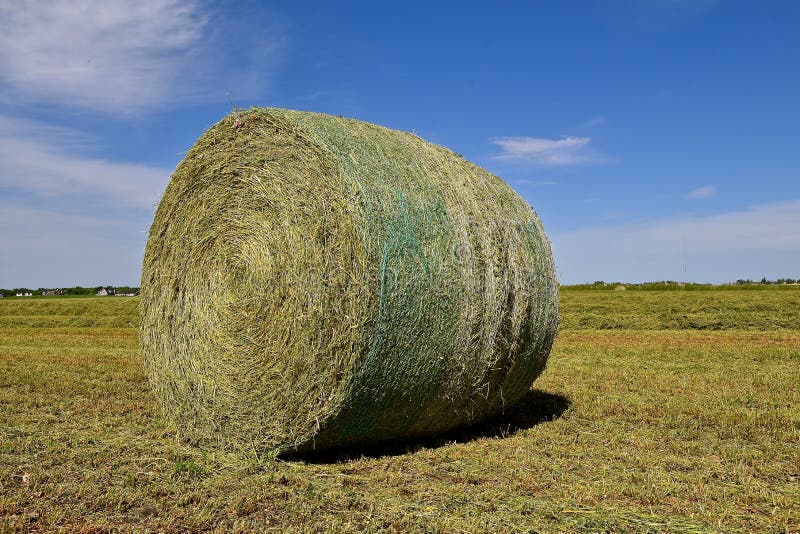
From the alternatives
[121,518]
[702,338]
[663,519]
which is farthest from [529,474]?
[702,338]

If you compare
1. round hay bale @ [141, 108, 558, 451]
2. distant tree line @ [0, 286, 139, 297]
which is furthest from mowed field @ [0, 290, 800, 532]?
distant tree line @ [0, 286, 139, 297]

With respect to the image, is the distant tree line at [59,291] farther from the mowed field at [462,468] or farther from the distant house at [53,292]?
the mowed field at [462,468]

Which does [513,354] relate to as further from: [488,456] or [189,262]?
[189,262]

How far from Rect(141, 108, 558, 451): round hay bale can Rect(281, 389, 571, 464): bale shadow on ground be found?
17cm

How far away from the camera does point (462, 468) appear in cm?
579

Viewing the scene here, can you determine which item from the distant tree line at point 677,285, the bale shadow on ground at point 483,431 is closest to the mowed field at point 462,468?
the bale shadow on ground at point 483,431

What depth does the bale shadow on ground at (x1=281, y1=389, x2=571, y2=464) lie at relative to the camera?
617 cm

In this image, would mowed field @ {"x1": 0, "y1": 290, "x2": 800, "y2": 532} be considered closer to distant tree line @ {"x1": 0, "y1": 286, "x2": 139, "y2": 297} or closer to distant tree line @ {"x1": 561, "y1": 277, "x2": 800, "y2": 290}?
distant tree line @ {"x1": 561, "y1": 277, "x2": 800, "y2": 290}

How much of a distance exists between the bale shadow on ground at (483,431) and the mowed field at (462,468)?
35 millimetres

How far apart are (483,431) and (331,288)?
275 centimetres

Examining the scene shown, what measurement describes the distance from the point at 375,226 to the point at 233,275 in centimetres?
162

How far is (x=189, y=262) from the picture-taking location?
7020 mm

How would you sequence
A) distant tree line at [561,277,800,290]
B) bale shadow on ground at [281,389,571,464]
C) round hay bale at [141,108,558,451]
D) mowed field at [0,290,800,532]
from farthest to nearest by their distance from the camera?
distant tree line at [561,277,800,290], bale shadow on ground at [281,389,571,464], round hay bale at [141,108,558,451], mowed field at [0,290,800,532]

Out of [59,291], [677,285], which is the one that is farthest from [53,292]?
[677,285]
